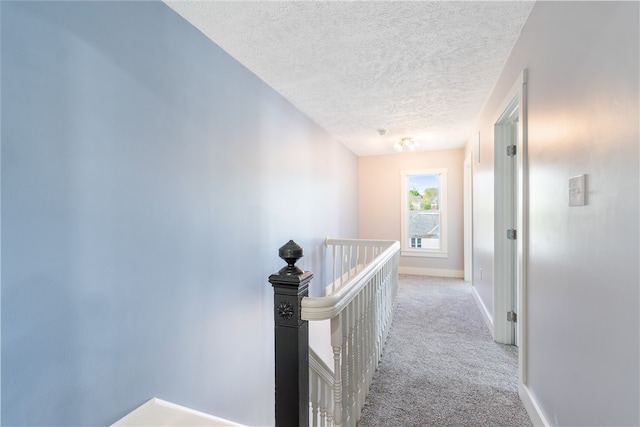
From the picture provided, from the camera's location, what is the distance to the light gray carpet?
5.44 feet

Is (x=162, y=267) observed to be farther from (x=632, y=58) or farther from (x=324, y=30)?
(x=632, y=58)

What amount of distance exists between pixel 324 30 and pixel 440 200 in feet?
14.1

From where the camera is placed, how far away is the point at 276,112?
272 cm

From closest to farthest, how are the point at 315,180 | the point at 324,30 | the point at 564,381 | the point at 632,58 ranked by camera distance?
the point at 632,58
the point at 564,381
the point at 324,30
the point at 315,180

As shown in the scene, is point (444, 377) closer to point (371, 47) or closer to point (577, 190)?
point (577, 190)

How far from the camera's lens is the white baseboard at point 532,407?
147 centimetres

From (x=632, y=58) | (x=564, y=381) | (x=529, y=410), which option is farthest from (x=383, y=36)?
(x=529, y=410)

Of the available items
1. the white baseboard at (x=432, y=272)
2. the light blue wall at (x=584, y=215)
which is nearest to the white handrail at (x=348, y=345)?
the light blue wall at (x=584, y=215)

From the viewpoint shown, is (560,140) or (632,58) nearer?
(632,58)

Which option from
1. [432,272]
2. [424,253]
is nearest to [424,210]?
[424,253]

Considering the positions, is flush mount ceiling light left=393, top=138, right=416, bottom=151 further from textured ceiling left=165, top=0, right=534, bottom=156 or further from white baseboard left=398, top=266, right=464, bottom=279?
white baseboard left=398, top=266, right=464, bottom=279

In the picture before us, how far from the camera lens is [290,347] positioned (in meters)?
1.09

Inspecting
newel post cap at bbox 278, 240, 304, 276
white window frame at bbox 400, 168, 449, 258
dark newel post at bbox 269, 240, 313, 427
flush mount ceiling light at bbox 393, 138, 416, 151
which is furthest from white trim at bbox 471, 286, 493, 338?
newel post cap at bbox 278, 240, 304, 276

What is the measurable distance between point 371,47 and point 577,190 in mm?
1525
